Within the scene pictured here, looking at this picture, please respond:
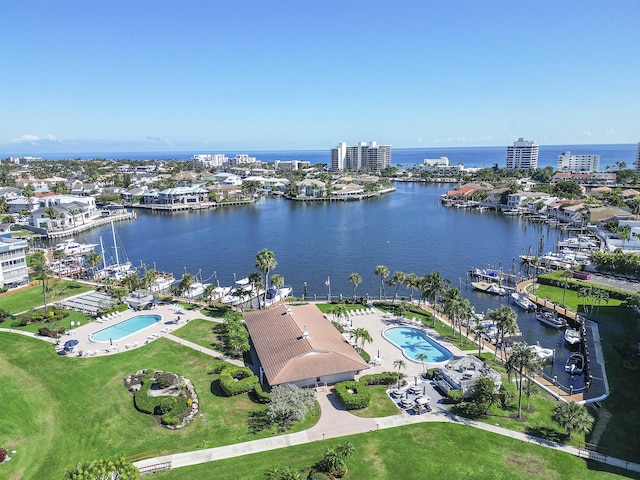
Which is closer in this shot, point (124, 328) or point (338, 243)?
point (124, 328)

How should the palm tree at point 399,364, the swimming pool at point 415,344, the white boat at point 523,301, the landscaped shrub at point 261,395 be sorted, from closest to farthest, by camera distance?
the landscaped shrub at point 261,395, the palm tree at point 399,364, the swimming pool at point 415,344, the white boat at point 523,301

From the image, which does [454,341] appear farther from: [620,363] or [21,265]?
[21,265]

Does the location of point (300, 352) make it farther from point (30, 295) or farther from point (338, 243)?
point (338, 243)

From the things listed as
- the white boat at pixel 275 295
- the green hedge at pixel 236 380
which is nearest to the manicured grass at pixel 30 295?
the white boat at pixel 275 295

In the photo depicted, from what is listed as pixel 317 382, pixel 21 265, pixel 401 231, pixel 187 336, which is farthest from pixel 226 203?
pixel 317 382

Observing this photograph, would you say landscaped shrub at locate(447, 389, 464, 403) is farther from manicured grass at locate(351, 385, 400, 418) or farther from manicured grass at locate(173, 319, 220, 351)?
manicured grass at locate(173, 319, 220, 351)

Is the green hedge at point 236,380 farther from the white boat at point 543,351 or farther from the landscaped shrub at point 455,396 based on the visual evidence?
the white boat at point 543,351

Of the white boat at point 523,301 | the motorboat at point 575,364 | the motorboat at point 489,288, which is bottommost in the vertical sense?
the motorboat at point 575,364

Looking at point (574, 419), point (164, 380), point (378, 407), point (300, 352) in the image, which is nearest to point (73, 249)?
point (164, 380)
